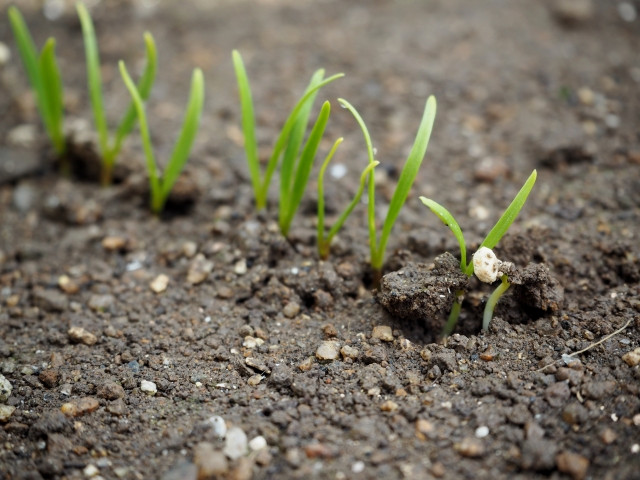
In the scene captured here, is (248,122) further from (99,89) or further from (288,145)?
(99,89)

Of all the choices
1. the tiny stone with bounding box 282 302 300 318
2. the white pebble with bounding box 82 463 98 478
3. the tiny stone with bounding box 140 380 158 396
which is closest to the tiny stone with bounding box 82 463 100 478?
the white pebble with bounding box 82 463 98 478

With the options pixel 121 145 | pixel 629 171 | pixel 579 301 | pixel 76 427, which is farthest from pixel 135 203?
pixel 629 171

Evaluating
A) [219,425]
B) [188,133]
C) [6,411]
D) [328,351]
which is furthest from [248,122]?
[6,411]

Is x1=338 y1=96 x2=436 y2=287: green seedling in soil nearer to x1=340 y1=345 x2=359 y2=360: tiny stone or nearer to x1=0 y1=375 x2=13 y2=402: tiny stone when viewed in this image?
x1=340 y1=345 x2=359 y2=360: tiny stone

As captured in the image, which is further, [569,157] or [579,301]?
[569,157]

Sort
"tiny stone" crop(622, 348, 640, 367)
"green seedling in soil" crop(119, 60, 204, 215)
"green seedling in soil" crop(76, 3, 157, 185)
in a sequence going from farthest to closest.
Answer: "green seedling in soil" crop(76, 3, 157, 185) < "green seedling in soil" crop(119, 60, 204, 215) < "tiny stone" crop(622, 348, 640, 367)

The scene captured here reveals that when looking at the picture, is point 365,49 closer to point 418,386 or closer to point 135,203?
point 135,203
